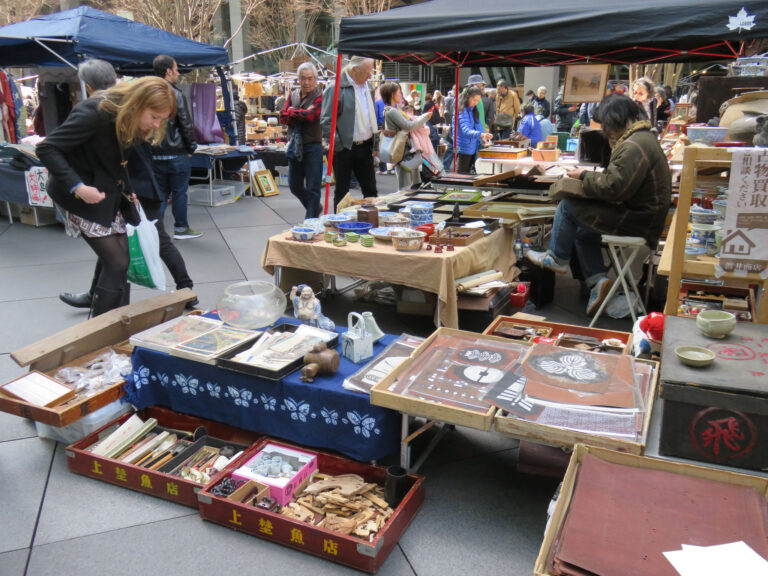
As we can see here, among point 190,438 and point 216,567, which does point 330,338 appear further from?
point 216,567

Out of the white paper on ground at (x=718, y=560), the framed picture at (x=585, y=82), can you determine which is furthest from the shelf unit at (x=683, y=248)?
the framed picture at (x=585, y=82)

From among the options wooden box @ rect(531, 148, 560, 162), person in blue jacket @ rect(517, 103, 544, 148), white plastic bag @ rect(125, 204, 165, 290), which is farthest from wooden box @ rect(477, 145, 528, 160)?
white plastic bag @ rect(125, 204, 165, 290)

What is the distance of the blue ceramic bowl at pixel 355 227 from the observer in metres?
4.34

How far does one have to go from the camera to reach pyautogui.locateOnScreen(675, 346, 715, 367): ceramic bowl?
2.04m

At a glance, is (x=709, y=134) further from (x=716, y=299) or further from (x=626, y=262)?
(x=626, y=262)

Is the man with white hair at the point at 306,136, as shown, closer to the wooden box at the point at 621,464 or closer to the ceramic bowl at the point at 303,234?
the ceramic bowl at the point at 303,234

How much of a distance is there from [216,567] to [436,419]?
3.25ft

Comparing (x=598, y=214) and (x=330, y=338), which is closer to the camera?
(x=330, y=338)

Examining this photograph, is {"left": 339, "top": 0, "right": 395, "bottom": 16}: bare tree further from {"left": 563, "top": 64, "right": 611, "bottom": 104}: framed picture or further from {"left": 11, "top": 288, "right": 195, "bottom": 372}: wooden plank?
{"left": 11, "top": 288, "right": 195, "bottom": 372}: wooden plank

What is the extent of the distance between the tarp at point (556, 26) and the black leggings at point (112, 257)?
295 cm

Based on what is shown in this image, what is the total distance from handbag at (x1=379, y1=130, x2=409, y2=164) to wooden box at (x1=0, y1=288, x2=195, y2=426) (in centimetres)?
364

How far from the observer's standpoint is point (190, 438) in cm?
307

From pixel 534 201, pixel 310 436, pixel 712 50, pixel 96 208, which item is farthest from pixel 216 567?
pixel 712 50

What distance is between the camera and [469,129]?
8875 mm
